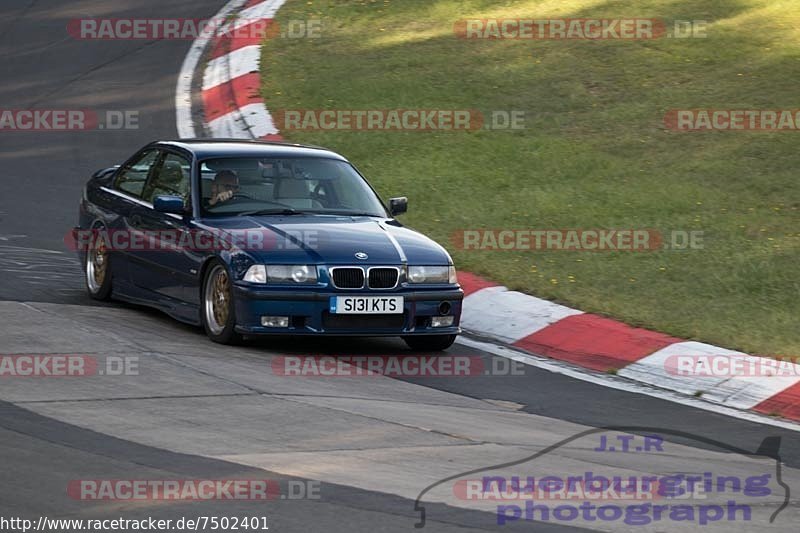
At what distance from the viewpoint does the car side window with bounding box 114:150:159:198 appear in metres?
11.3

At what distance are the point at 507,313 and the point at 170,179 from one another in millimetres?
2807

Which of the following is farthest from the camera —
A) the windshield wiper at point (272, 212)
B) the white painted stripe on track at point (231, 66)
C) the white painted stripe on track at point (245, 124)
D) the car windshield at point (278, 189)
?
the white painted stripe on track at point (231, 66)

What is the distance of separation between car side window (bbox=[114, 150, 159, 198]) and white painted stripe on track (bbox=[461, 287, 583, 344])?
2748 mm

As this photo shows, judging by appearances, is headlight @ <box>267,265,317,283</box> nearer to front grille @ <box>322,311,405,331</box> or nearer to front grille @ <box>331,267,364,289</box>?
front grille @ <box>331,267,364,289</box>

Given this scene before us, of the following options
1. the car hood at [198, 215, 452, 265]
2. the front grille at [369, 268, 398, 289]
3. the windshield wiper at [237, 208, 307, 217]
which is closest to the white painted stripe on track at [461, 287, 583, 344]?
the car hood at [198, 215, 452, 265]

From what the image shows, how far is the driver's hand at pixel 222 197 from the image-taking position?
34.2 ft

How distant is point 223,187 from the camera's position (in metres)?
10.5

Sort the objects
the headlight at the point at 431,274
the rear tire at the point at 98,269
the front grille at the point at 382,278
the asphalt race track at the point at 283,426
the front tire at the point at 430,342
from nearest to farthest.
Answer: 1. the asphalt race track at the point at 283,426
2. the front grille at the point at 382,278
3. the headlight at the point at 431,274
4. the front tire at the point at 430,342
5. the rear tire at the point at 98,269

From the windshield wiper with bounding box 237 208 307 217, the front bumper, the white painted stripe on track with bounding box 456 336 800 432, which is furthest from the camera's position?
the windshield wiper with bounding box 237 208 307 217

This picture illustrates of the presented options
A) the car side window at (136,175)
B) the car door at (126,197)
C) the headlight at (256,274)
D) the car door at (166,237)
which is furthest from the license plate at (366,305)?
the car side window at (136,175)

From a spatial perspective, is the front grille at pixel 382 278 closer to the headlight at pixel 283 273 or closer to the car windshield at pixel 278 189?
the headlight at pixel 283 273

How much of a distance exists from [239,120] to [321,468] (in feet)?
36.0

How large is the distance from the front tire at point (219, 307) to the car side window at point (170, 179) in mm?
810

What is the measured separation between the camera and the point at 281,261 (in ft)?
31.3
